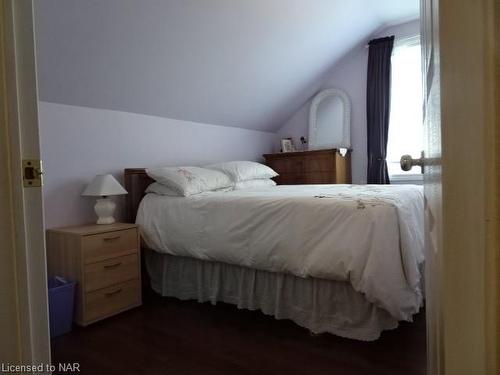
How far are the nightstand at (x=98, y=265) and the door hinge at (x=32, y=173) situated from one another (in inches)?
59.3

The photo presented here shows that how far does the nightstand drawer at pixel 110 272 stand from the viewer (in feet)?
7.20

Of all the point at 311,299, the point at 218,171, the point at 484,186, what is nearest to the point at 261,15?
the point at 218,171

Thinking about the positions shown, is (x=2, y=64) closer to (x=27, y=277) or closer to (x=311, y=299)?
(x=27, y=277)

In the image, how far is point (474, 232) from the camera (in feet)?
1.04

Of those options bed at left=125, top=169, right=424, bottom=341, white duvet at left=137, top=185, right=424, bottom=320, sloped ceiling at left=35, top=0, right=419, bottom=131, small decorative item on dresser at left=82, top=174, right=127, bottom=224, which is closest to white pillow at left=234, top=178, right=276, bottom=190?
bed at left=125, top=169, right=424, bottom=341

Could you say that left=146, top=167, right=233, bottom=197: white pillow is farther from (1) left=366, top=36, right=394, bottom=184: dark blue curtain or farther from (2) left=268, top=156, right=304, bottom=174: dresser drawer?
(1) left=366, top=36, right=394, bottom=184: dark blue curtain

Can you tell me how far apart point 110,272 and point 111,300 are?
0.19 metres

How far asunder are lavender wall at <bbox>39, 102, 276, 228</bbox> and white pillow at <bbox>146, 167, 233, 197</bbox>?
1.19 feet

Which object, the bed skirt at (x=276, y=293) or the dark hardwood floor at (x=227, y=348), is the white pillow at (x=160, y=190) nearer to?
the bed skirt at (x=276, y=293)

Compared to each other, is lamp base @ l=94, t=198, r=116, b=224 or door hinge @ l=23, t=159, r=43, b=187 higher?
door hinge @ l=23, t=159, r=43, b=187

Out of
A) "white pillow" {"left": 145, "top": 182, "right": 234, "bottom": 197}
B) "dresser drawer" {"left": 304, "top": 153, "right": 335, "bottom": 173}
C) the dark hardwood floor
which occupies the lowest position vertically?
the dark hardwood floor

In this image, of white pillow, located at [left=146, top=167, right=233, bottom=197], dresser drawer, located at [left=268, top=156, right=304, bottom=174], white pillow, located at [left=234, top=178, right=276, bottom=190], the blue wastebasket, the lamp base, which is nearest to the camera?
the blue wastebasket

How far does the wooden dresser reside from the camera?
409 centimetres

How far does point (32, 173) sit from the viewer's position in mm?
799
